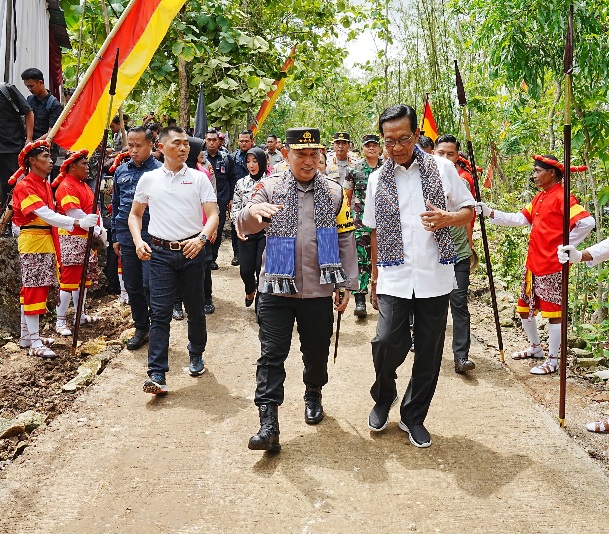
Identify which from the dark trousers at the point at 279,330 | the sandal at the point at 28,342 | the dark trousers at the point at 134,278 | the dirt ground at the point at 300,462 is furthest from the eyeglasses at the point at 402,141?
the sandal at the point at 28,342

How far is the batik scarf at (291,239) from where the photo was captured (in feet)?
14.2

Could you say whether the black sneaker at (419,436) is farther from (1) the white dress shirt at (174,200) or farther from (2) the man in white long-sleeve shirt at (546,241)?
(1) the white dress shirt at (174,200)

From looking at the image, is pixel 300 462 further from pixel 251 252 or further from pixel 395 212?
pixel 251 252

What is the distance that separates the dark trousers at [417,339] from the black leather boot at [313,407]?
607 millimetres

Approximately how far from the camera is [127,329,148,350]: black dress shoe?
6.88m

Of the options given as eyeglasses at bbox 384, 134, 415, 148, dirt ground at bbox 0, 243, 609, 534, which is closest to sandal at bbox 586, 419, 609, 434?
dirt ground at bbox 0, 243, 609, 534

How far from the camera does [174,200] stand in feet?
18.2

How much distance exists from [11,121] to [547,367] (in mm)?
6799

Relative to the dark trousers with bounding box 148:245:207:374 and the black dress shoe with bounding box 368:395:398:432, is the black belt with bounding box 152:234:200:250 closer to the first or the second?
the dark trousers with bounding box 148:245:207:374

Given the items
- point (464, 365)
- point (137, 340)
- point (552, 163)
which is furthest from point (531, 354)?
point (137, 340)

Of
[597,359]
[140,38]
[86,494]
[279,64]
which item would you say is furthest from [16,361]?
[279,64]

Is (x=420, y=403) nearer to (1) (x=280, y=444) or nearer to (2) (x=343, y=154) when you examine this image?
(1) (x=280, y=444)

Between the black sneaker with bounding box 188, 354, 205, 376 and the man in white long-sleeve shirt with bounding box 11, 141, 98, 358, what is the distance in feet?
5.06

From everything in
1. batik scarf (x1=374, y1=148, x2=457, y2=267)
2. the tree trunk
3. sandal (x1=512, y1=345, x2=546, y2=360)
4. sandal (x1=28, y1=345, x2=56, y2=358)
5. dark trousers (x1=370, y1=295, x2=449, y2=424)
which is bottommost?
sandal (x1=512, y1=345, x2=546, y2=360)
